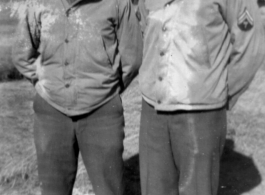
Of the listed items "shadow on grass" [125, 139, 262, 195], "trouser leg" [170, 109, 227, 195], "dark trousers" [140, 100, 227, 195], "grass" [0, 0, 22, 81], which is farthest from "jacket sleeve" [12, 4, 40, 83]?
"grass" [0, 0, 22, 81]

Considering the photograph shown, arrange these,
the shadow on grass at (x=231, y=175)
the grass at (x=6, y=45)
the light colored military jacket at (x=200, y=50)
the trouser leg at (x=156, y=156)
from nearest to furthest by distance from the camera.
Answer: the light colored military jacket at (x=200, y=50), the trouser leg at (x=156, y=156), the shadow on grass at (x=231, y=175), the grass at (x=6, y=45)

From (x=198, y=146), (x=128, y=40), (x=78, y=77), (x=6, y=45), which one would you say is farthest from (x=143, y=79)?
(x=6, y=45)

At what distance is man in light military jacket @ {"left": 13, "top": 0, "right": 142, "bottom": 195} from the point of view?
8.41 ft

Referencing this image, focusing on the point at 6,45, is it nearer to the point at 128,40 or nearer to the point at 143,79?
the point at 128,40

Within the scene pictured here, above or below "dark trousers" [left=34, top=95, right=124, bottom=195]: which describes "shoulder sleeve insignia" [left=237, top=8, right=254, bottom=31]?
above

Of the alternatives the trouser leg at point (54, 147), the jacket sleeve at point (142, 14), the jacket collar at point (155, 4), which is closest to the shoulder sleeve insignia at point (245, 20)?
the jacket collar at point (155, 4)

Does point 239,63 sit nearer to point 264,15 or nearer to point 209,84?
point 209,84

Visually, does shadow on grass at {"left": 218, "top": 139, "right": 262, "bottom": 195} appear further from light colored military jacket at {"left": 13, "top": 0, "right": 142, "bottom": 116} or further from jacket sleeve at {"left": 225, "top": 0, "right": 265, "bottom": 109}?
light colored military jacket at {"left": 13, "top": 0, "right": 142, "bottom": 116}

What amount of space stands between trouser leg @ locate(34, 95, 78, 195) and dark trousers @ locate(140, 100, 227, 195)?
A: 0.42 m

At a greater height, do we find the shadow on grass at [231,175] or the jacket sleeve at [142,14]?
the jacket sleeve at [142,14]

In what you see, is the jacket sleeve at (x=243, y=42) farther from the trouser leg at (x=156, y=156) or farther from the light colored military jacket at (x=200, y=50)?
the trouser leg at (x=156, y=156)

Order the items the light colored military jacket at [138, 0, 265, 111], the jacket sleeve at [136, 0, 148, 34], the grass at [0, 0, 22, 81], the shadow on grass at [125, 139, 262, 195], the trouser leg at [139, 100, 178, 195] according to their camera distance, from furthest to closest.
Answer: the grass at [0, 0, 22, 81]
the shadow on grass at [125, 139, 262, 195]
the jacket sleeve at [136, 0, 148, 34]
the trouser leg at [139, 100, 178, 195]
the light colored military jacket at [138, 0, 265, 111]

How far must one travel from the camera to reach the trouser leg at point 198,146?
2.44 metres

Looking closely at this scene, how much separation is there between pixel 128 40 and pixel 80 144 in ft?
2.15
